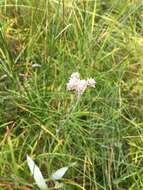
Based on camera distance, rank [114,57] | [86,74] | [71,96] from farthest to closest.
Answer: [114,57], [86,74], [71,96]

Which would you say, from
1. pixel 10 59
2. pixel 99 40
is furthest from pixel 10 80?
pixel 99 40

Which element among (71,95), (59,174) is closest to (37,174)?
(59,174)

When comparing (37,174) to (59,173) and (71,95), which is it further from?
(71,95)

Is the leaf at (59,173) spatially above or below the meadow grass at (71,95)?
below

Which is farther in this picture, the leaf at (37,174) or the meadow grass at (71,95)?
the meadow grass at (71,95)

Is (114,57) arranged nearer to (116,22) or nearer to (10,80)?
(116,22)

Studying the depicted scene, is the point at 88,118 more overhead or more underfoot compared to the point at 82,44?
more underfoot
